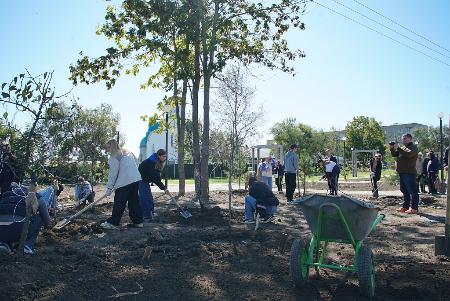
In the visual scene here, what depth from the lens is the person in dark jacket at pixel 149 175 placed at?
29.2 feet

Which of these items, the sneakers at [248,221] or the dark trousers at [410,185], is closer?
the sneakers at [248,221]

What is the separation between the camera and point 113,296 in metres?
4.29

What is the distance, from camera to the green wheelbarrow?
14.1 ft

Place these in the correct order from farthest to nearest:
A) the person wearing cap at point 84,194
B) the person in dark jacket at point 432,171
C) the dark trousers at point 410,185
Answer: the person in dark jacket at point 432,171
the person wearing cap at point 84,194
the dark trousers at point 410,185

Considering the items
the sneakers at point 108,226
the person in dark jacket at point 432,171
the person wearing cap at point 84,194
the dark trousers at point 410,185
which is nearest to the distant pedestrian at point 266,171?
the dark trousers at point 410,185

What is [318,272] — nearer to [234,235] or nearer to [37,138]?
[234,235]

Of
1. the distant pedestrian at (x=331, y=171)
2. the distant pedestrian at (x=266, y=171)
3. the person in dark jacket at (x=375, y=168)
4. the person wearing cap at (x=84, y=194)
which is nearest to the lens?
the person wearing cap at (x=84, y=194)

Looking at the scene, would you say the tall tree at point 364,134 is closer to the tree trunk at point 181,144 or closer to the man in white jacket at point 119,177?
the tree trunk at point 181,144

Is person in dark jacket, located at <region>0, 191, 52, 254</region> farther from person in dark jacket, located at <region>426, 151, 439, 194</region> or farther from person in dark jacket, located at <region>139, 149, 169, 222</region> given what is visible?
person in dark jacket, located at <region>426, 151, 439, 194</region>

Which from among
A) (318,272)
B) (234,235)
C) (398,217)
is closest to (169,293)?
(318,272)

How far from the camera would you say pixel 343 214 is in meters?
4.48

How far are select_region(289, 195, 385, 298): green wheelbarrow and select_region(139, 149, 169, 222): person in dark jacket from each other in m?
4.61

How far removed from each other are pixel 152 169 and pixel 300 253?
501 centimetres

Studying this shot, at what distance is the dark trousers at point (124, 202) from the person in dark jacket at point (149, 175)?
0.63 metres
